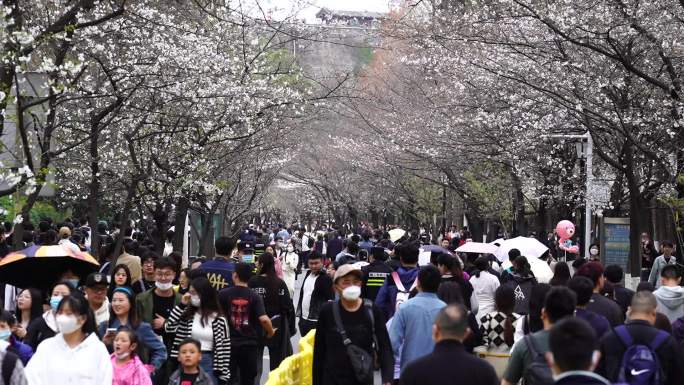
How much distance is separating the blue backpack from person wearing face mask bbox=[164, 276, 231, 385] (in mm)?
3619

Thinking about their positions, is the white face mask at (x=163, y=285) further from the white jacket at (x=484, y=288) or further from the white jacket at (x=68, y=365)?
the white jacket at (x=484, y=288)

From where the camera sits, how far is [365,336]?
901 centimetres

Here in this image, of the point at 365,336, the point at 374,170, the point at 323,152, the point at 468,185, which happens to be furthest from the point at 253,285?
the point at 323,152

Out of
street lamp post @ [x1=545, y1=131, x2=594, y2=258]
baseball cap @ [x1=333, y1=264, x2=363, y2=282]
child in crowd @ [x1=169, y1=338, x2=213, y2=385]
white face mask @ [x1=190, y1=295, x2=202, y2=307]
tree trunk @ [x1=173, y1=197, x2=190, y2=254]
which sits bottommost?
child in crowd @ [x1=169, y1=338, x2=213, y2=385]

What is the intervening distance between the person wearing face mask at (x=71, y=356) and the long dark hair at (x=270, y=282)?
484cm

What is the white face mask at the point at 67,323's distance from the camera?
762 cm

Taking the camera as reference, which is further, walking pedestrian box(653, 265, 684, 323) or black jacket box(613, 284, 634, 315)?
black jacket box(613, 284, 634, 315)

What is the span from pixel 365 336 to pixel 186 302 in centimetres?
207

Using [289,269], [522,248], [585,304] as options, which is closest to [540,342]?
[585,304]

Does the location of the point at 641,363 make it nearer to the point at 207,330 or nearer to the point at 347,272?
the point at 347,272

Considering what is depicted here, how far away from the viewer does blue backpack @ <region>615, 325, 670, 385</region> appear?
7.33m

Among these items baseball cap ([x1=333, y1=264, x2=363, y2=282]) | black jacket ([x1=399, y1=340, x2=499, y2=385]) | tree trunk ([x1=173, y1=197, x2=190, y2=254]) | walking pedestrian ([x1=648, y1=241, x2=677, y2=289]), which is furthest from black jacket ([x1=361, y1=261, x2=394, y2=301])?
tree trunk ([x1=173, y1=197, x2=190, y2=254])

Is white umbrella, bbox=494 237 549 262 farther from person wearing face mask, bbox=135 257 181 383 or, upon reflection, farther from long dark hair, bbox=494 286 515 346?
person wearing face mask, bbox=135 257 181 383

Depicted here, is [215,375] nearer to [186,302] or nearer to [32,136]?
[186,302]
